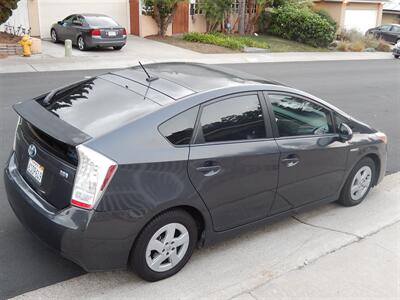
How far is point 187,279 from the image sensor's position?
3719 millimetres

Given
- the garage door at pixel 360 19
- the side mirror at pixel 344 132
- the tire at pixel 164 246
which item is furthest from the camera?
the garage door at pixel 360 19

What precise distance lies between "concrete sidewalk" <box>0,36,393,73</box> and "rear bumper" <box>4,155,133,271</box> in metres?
11.6

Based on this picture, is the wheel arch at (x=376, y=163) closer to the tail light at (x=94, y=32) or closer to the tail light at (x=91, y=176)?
the tail light at (x=91, y=176)

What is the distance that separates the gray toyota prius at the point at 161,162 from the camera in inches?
129

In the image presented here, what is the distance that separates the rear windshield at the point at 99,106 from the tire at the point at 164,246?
79 centimetres

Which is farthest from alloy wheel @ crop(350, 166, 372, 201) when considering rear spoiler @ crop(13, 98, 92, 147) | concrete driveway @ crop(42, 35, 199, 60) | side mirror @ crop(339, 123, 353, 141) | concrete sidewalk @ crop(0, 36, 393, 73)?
concrete driveway @ crop(42, 35, 199, 60)

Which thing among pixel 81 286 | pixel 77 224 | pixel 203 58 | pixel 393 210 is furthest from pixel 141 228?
pixel 203 58

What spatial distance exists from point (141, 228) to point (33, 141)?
1124 mm

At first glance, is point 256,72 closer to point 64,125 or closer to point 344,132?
point 344,132

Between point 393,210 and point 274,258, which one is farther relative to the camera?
point 393,210

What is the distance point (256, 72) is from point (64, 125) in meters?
14.0

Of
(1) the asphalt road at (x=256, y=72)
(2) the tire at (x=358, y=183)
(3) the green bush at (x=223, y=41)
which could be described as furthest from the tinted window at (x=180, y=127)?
(3) the green bush at (x=223, y=41)

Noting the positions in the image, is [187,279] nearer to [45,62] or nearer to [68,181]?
[68,181]

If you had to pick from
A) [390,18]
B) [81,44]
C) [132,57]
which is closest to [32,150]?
[132,57]
